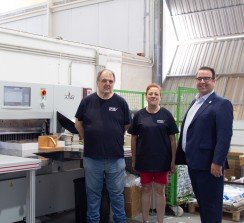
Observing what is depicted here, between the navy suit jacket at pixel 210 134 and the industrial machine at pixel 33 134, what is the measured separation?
45.1 inches

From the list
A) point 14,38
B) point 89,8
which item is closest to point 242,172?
point 14,38

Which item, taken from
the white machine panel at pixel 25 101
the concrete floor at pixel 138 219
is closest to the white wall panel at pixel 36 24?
the white machine panel at pixel 25 101

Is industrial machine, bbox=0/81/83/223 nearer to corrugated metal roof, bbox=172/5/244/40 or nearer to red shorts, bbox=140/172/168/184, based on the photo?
red shorts, bbox=140/172/168/184

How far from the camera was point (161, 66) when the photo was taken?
6.67 meters

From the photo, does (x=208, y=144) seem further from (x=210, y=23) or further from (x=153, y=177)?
(x=210, y=23)

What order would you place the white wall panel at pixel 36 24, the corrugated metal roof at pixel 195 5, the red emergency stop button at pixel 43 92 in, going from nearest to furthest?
the red emergency stop button at pixel 43 92, the corrugated metal roof at pixel 195 5, the white wall panel at pixel 36 24

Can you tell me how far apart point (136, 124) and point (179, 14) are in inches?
149

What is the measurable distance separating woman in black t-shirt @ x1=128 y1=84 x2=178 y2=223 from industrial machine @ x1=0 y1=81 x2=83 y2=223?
0.60 meters

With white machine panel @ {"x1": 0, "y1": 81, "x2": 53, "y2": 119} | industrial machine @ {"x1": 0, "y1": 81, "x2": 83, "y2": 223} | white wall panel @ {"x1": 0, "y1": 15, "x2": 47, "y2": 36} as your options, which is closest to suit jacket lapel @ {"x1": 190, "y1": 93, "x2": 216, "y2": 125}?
industrial machine @ {"x1": 0, "y1": 81, "x2": 83, "y2": 223}

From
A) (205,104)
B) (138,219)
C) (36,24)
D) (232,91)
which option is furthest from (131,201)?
(36,24)

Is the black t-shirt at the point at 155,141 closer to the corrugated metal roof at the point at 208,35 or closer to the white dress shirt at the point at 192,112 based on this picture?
the white dress shirt at the point at 192,112

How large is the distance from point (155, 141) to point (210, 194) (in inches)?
29.8

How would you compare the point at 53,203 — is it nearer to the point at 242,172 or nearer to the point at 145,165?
the point at 145,165

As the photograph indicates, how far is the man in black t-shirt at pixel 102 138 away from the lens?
3107mm
